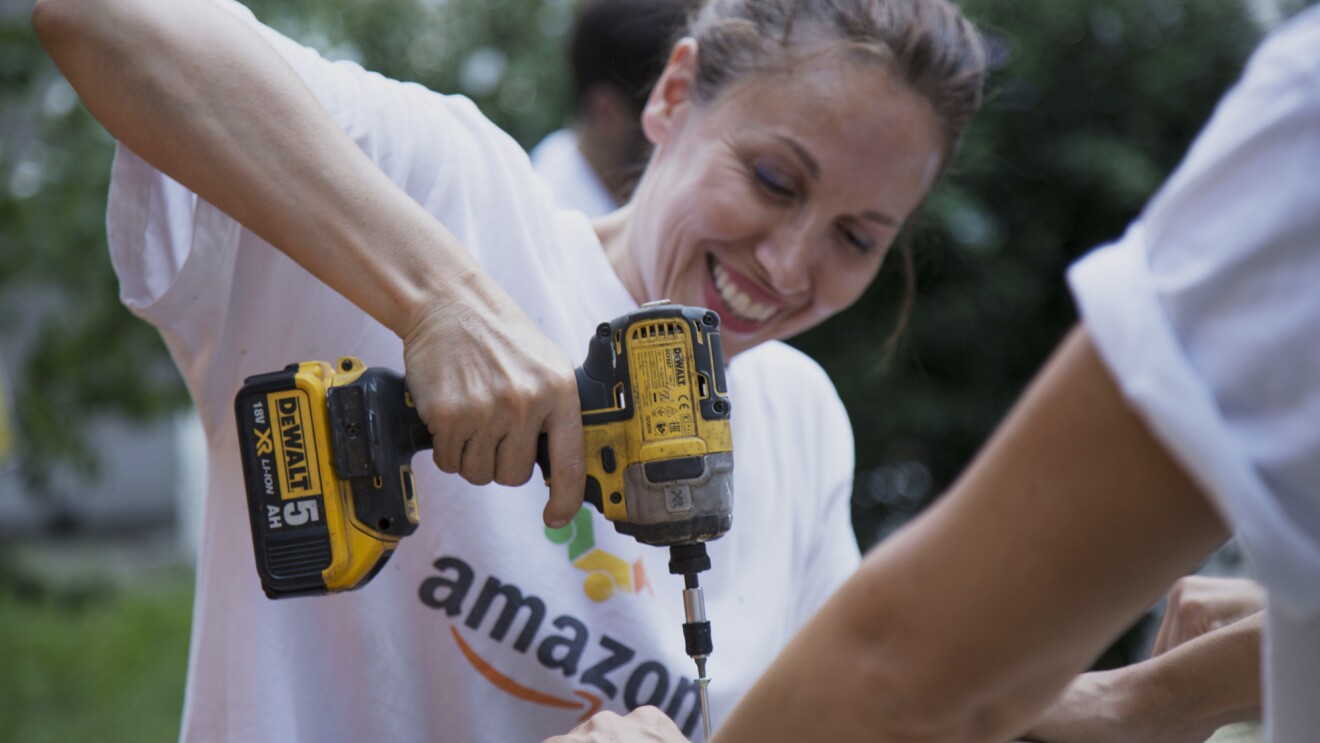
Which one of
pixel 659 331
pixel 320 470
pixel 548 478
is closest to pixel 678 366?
pixel 659 331

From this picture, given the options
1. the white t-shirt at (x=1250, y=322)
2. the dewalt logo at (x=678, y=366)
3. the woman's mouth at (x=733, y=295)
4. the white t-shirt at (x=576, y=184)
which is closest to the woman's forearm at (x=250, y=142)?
the dewalt logo at (x=678, y=366)

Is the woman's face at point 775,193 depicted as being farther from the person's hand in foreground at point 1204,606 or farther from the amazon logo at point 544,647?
the person's hand in foreground at point 1204,606

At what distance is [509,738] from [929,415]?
2.79 m

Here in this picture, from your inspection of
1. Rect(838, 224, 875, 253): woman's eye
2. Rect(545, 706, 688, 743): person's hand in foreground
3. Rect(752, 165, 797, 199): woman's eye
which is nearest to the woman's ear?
Rect(752, 165, 797, 199): woman's eye

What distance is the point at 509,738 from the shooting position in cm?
184

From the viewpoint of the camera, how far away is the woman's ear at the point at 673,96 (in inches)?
84.4

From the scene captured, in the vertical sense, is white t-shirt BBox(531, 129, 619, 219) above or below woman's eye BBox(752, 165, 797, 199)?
above

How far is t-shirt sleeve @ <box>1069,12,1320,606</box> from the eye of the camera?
750 millimetres

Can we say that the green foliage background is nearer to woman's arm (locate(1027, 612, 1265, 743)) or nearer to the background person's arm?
woman's arm (locate(1027, 612, 1265, 743))

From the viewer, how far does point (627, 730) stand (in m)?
1.49

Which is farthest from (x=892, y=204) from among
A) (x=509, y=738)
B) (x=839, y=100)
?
(x=509, y=738)

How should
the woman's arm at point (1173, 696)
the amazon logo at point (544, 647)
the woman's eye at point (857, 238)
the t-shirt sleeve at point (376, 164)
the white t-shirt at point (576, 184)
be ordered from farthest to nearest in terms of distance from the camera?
the white t-shirt at point (576, 184) < the woman's eye at point (857, 238) < the amazon logo at point (544, 647) < the t-shirt sleeve at point (376, 164) < the woman's arm at point (1173, 696)

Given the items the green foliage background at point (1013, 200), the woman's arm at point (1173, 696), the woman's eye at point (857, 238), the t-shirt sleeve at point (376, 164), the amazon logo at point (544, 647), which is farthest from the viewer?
the green foliage background at point (1013, 200)

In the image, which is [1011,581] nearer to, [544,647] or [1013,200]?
[544,647]
